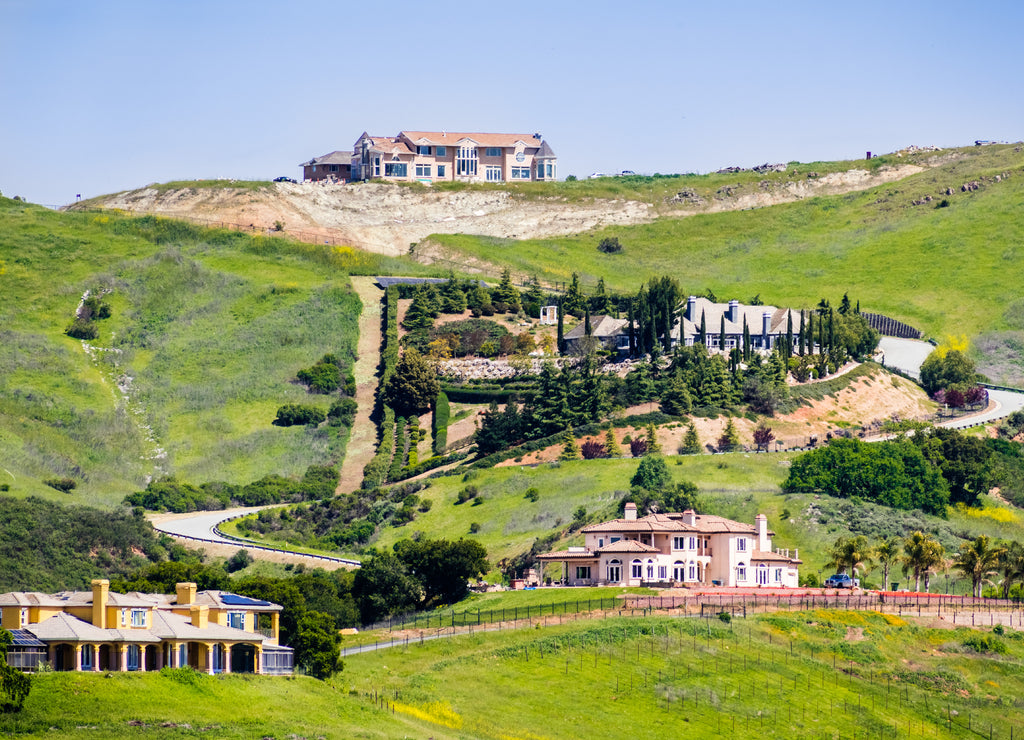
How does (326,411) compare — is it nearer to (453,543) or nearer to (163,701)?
(453,543)

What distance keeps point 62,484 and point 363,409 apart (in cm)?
3521

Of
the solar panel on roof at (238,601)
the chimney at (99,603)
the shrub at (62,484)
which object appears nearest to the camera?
the chimney at (99,603)

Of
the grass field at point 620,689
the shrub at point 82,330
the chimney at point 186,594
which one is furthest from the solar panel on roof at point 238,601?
the shrub at point 82,330

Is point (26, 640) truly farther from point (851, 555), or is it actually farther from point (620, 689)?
point (851, 555)

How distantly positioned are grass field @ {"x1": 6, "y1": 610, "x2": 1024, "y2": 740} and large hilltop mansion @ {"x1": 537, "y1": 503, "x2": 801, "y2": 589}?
12840 millimetres

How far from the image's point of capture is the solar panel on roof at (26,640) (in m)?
74.0

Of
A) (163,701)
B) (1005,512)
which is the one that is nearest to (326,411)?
(1005,512)

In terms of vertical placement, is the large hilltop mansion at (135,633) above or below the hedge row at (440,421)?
below

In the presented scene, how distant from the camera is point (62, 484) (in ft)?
505

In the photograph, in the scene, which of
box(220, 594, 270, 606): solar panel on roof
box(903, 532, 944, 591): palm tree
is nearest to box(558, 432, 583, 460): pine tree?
box(903, 532, 944, 591): palm tree

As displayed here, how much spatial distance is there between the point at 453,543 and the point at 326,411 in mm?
67467

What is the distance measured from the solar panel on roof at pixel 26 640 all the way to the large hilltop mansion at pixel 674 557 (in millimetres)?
44972

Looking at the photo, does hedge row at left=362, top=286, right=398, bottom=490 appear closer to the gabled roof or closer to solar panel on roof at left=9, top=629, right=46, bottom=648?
the gabled roof

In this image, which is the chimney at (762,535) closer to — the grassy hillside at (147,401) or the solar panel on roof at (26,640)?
the solar panel on roof at (26,640)
